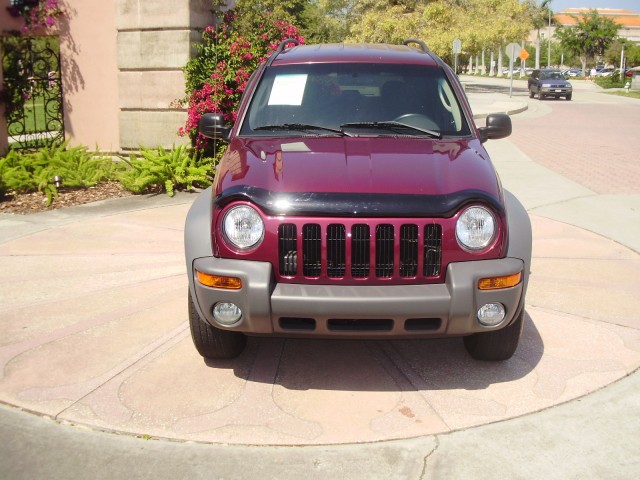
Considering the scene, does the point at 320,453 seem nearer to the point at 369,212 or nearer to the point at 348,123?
the point at 369,212

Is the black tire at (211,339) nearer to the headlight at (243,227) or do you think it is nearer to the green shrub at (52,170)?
the headlight at (243,227)

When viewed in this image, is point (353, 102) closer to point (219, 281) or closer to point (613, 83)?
point (219, 281)

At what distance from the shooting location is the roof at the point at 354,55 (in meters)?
5.28

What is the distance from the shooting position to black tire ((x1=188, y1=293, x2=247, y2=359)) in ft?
13.7

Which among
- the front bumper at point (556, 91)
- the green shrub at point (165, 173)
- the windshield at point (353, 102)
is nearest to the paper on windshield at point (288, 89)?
the windshield at point (353, 102)

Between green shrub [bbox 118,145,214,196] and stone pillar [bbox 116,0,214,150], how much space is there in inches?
37.3

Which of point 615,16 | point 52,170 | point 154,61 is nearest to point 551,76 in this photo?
point 154,61

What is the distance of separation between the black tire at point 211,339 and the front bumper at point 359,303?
389 millimetres

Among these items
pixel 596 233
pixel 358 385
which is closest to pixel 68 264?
pixel 358 385

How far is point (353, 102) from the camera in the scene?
16.3 ft

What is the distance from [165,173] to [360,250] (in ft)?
21.6

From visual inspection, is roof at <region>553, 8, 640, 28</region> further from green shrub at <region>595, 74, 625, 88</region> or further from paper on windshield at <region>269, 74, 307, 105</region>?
paper on windshield at <region>269, 74, 307, 105</region>

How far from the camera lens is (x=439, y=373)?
14.1ft

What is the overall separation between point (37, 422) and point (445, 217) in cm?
231
